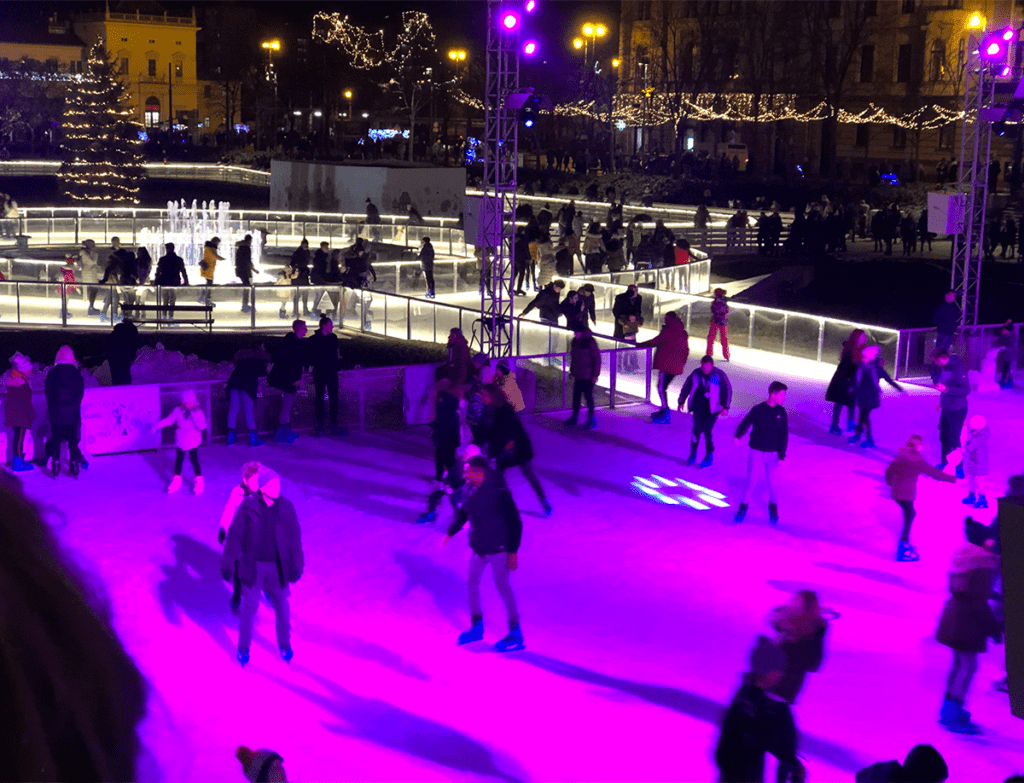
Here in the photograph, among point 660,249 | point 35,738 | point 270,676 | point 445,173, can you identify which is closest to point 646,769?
point 270,676

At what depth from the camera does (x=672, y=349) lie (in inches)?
580

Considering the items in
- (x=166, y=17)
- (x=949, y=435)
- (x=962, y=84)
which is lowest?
(x=949, y=435)

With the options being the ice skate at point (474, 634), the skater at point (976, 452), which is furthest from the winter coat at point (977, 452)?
the ice skate at point (474, 634)

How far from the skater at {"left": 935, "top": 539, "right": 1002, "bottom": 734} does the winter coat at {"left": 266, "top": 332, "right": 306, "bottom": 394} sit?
8.05m

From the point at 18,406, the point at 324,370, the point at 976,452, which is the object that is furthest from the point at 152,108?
the point at 976,452

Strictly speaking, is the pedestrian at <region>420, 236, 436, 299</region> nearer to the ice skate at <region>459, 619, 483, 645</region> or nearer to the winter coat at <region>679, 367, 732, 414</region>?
the winter coat at <region>679, 367, 732, 414</region>

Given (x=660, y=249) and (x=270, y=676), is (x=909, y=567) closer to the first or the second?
(x=270, y=676)

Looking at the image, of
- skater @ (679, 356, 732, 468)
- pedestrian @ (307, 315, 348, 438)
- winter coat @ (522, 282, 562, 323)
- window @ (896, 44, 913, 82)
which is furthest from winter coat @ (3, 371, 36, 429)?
window @ (896, 44, 913, 82)

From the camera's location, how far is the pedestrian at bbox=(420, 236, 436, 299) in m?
24.8

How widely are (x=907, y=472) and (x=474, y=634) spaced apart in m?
3.60

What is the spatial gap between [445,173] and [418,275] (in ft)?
55.3

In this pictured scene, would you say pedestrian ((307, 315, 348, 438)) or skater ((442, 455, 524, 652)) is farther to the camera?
pedestrian ((307, 315, 348, 438))

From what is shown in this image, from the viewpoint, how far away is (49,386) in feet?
38.4

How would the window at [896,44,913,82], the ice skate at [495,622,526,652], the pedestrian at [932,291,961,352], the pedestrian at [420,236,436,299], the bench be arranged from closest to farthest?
1. the ice skate at [495,622,526,652]
2. the pedestrian at [932,291,961,352]
3. the bench
4. the pedestrian at [420,236,436,299]
5. the window at [896,44,913,82]
